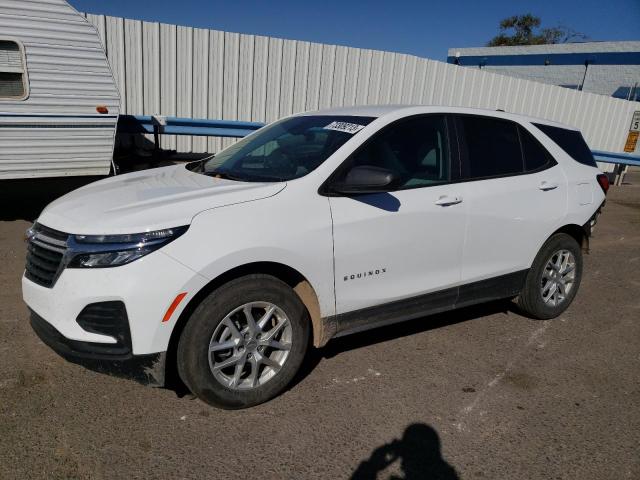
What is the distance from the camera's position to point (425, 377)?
3656 mm

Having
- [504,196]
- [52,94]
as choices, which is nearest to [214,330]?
[504,196]

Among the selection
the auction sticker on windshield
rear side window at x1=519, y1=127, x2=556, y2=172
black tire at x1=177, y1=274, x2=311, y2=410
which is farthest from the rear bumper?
rear side window at x1=519, y1=127, x2=556, y2=172

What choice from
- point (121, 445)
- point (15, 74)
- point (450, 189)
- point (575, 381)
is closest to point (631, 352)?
point (575, 381)

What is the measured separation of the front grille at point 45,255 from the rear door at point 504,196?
2.73 metres

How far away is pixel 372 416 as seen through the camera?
124 inches

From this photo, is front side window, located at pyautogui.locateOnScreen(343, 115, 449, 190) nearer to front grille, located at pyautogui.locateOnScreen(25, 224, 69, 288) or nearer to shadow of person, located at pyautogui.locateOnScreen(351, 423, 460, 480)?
shadow of person, located at pyautogui.locateOnScreen(351, 423, 460, 480)

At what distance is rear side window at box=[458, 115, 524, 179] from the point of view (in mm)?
4008

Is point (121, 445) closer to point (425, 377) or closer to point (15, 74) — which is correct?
point (425, 377)

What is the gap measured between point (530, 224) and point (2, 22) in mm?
6043

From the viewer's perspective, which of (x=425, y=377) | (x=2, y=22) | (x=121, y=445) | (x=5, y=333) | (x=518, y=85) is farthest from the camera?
(x=518, y=85)

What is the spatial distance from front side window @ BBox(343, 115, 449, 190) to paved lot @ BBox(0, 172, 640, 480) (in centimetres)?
137

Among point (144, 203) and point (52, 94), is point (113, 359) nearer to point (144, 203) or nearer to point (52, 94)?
point (144, 203)

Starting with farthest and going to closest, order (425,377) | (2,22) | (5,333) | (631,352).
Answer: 1. (2,22)
2. (631,352)
3. (5,333)
4. (425,377)

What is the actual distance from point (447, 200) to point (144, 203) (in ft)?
6.77
